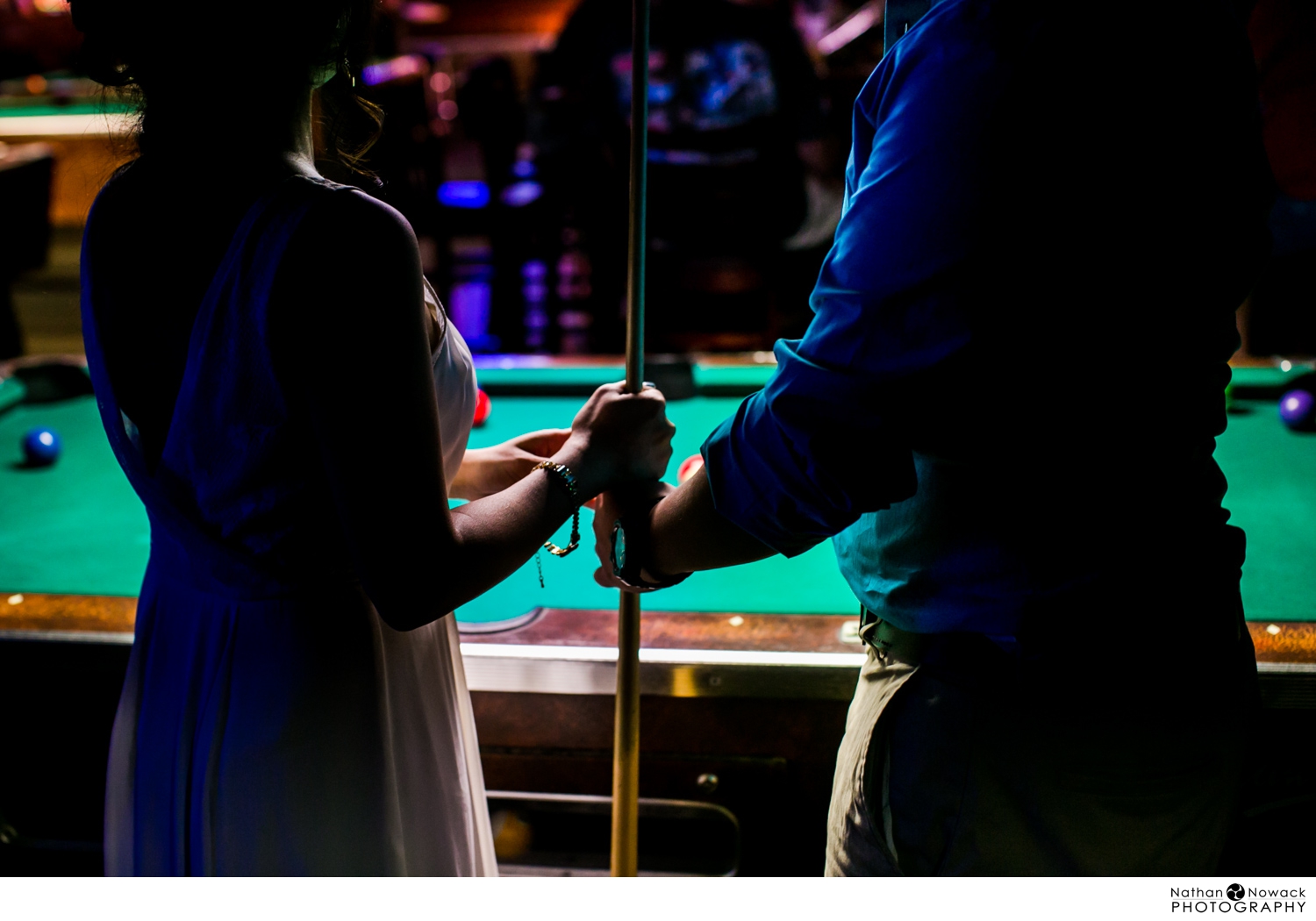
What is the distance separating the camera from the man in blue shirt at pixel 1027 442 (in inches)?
30.9

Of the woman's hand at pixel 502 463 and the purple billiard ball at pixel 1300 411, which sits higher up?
the woman's hand at pixel 502 463

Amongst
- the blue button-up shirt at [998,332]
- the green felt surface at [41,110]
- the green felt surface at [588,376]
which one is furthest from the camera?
the green felt surface at [41,110]

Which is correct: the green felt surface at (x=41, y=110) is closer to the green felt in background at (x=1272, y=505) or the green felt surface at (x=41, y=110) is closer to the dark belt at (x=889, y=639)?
the green felt in background at (x=1272, y=505)

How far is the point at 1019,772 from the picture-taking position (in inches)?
36.9

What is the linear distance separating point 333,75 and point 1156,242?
2.56ft

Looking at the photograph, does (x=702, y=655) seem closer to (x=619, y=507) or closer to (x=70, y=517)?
(x=619, y=507)

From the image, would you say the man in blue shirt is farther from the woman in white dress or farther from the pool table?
the pool table

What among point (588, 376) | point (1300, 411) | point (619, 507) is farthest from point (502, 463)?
point (1300, 411)

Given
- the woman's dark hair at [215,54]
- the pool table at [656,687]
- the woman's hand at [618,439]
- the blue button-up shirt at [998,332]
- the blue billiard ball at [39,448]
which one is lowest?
the pool table at [656,687]

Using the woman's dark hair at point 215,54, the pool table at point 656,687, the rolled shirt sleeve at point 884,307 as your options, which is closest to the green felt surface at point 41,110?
the pool table at point 656,687

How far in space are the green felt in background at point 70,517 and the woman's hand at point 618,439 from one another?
988 mm

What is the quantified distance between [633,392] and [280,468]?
0.42 m
